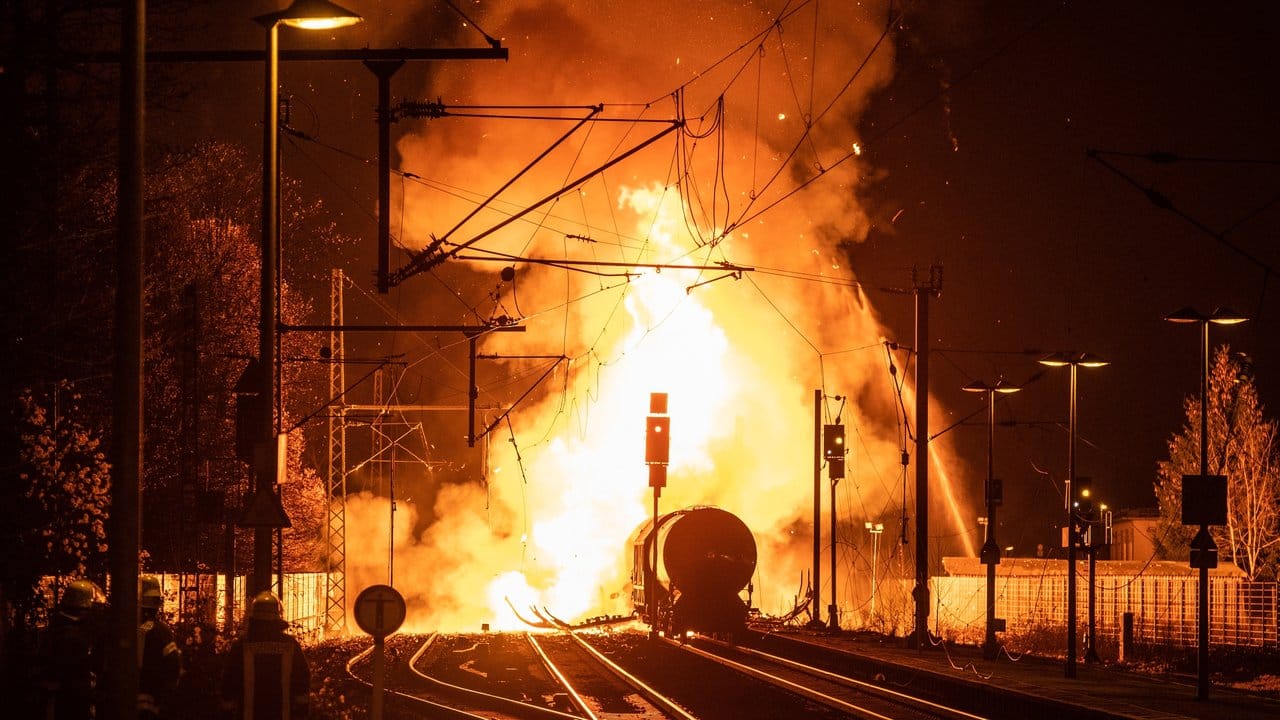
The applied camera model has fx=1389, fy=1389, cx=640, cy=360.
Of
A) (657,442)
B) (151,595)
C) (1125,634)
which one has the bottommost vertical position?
(1125,634)

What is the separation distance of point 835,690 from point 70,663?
16407 millimetres

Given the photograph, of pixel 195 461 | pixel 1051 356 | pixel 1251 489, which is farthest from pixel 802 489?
pixel 195 461

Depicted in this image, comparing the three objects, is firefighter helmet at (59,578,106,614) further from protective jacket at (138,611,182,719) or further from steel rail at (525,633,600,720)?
steel rail at (525,633,600,720)

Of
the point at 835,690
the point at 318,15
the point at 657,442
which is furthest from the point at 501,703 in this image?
the point at 657,442

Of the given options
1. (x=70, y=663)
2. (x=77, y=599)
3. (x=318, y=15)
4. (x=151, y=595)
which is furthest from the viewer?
(x=318, y=15)

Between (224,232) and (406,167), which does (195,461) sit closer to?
(224,232)

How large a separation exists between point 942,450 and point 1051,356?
5412 centimetres

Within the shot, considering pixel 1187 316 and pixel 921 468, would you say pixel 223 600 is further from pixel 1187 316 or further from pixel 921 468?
pixel 1187 316

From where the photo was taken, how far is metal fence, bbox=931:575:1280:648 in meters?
36.1

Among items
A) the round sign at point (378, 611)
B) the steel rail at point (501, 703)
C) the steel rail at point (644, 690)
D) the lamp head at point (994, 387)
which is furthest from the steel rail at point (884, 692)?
the round sign at point (378, 611)

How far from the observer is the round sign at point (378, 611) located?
37.8 feet

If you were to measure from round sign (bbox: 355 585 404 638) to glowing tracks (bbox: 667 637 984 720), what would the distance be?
10771mm

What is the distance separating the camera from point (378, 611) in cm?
1156

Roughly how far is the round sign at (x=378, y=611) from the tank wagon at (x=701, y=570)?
83.2 feet
